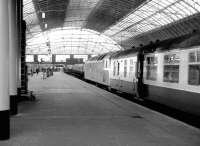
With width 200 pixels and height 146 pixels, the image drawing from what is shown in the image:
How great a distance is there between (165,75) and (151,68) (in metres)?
2.10

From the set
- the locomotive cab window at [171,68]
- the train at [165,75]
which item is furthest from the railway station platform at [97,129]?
the locomotive cab window at [171,68]

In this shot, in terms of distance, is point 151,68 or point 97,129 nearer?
point 97,129

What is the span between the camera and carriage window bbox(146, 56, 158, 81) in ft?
53.0

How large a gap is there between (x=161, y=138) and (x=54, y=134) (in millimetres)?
2737

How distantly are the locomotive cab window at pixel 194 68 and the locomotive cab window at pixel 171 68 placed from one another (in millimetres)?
1163

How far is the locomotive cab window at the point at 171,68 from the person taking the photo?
13.3m

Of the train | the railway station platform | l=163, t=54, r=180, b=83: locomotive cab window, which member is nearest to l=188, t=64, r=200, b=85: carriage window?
the train

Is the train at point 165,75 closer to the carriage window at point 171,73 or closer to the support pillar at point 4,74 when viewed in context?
the carriage window at point 171,73

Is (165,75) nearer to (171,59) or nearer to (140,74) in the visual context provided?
(171,59)

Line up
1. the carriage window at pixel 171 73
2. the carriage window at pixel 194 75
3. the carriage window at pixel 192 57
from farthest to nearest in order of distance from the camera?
the carriage window at pixel 171 73, the carriage window at pixel 192 57, the carriage window at pixel 194 75

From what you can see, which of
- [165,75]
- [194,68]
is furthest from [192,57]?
[165,75]

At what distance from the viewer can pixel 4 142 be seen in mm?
8078

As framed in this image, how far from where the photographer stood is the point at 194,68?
460 inches

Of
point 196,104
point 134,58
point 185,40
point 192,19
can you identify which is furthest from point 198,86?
point 192,19
